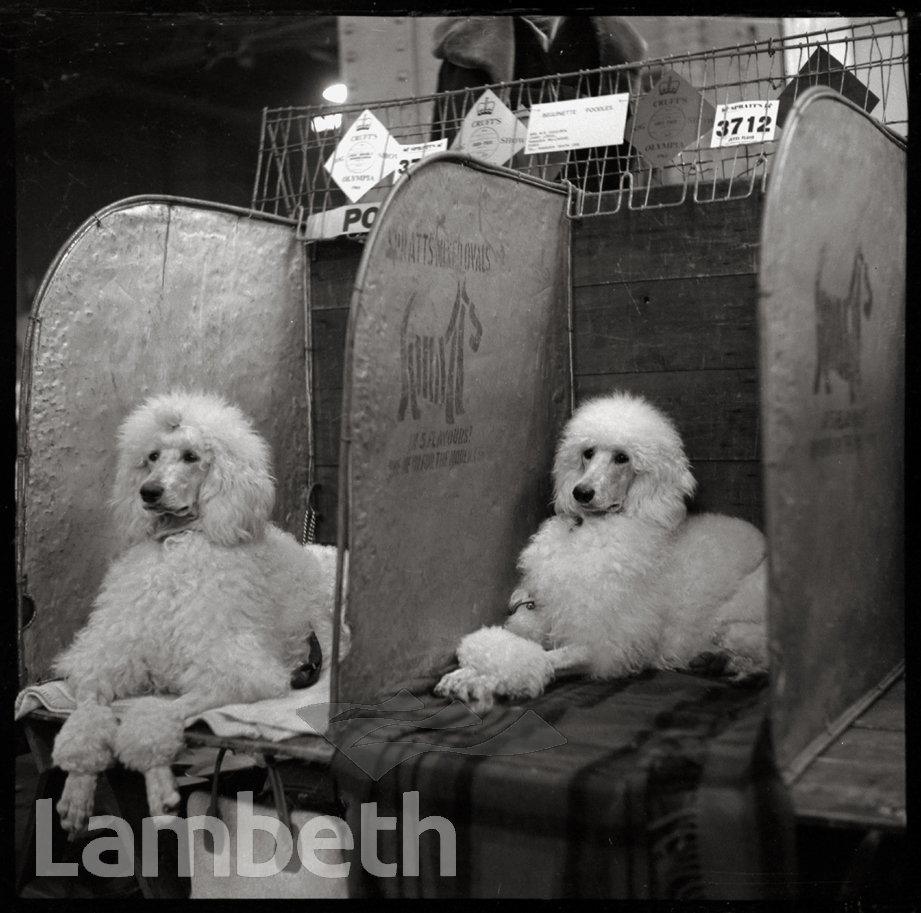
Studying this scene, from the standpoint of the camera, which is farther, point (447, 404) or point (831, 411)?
point (447, 404)

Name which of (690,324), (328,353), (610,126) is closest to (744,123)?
(610,126)

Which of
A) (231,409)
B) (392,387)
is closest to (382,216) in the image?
(392,387)

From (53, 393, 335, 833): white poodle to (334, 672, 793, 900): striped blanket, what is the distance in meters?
0.29

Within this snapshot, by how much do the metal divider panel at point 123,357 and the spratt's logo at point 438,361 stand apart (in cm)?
66

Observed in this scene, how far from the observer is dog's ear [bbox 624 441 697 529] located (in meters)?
1.71

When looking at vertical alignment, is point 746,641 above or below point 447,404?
below

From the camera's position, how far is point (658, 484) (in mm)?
1727

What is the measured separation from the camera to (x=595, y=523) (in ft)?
5.66

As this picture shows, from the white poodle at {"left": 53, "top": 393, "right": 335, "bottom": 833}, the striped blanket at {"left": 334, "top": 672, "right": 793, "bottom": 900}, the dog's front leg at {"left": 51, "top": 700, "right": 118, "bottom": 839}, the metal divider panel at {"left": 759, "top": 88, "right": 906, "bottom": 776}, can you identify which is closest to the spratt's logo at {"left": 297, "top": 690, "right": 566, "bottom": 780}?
the striped blanket at {"left": 334, "top": 672, "right": 793, "bottom": 900}

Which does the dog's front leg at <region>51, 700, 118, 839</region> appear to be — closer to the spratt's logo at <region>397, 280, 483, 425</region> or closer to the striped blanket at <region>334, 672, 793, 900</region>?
the striped blanket at <region>334, 672, 793, 900</region>

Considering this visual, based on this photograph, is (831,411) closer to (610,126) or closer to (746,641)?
(746,641)

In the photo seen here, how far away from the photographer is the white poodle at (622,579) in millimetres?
1602

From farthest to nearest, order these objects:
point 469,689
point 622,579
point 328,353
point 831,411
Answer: point 328,353
point 622,579
point 469,689
point 831,411

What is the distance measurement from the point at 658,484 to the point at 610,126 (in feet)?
2.43
